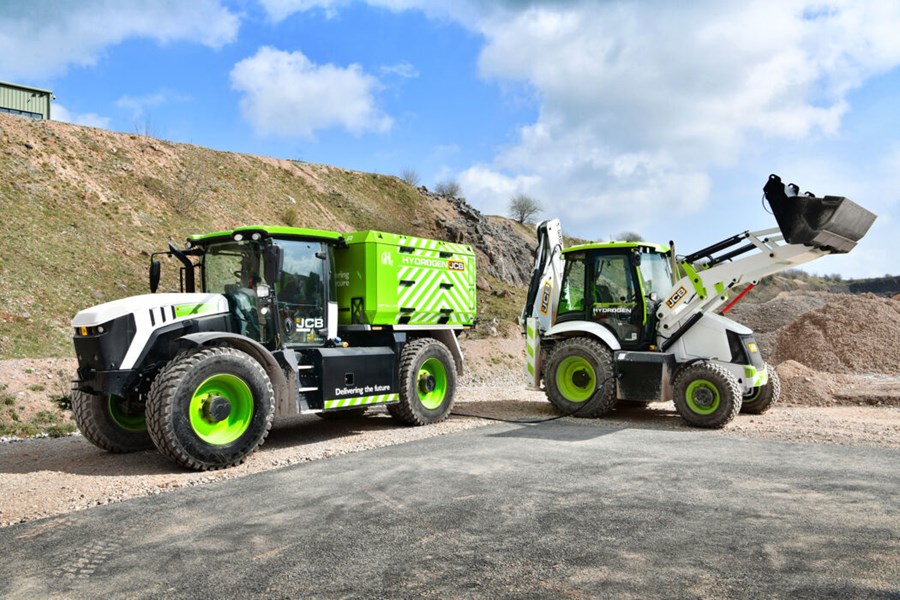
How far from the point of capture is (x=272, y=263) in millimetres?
8875

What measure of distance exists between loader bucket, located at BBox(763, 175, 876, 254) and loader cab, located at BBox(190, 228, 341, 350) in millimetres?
6523

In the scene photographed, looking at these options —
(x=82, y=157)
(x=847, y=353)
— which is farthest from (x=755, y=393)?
(x=82, y=157)

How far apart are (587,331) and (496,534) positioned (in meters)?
7.11

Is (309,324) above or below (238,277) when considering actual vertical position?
below

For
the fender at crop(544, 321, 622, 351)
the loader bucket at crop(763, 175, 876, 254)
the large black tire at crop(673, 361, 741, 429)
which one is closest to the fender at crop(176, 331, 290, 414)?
the fender at crop(544, 321, 622, 351)

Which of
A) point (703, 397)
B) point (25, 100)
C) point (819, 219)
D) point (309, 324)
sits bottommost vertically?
point (703, 397)

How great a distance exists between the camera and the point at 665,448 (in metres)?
9.00

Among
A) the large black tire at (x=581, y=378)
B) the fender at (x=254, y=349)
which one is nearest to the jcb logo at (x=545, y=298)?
the large black tire at (x=581, y=378)

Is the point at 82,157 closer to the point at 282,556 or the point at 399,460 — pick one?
the point at 399,460

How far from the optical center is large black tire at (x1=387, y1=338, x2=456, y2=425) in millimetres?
11031

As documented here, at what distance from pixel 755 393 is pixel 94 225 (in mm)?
21003

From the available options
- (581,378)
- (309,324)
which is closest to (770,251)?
(581,378)

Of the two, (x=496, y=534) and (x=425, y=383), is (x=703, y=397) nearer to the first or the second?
(x=425, y=383)

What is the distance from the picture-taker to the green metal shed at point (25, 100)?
2842 centimetres
